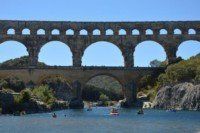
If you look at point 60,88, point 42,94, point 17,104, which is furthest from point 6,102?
point 60,88

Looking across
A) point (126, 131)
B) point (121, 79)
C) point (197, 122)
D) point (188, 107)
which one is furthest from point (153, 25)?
point (126, 131)

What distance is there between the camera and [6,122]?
51031mm

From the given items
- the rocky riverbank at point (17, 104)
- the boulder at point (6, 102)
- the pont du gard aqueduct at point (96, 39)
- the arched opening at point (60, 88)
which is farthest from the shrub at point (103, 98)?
the boulder at point (6, 102)

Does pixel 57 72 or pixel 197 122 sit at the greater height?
pixel 57 72

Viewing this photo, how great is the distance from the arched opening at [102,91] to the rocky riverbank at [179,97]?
90.1ft

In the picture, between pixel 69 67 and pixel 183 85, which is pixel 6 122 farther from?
pixel 69 67

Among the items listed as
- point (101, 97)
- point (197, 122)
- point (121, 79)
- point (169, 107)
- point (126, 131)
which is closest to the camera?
point (126, 131)

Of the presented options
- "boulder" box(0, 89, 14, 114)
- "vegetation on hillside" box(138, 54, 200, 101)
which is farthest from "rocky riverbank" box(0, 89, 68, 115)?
"vegetation on hillside" box(138, 54, 200, 101)

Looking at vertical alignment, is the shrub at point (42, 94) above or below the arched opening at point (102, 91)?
below

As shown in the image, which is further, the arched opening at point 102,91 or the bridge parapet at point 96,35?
the arched opening at point 102,91

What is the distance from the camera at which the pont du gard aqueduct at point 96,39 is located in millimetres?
87688

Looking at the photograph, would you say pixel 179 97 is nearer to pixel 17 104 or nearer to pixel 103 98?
pixel 17 104

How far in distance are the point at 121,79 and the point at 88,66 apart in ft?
17.4

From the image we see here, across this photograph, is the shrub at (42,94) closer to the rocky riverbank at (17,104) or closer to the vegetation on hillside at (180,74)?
the rocky riverbank at (17,104)
